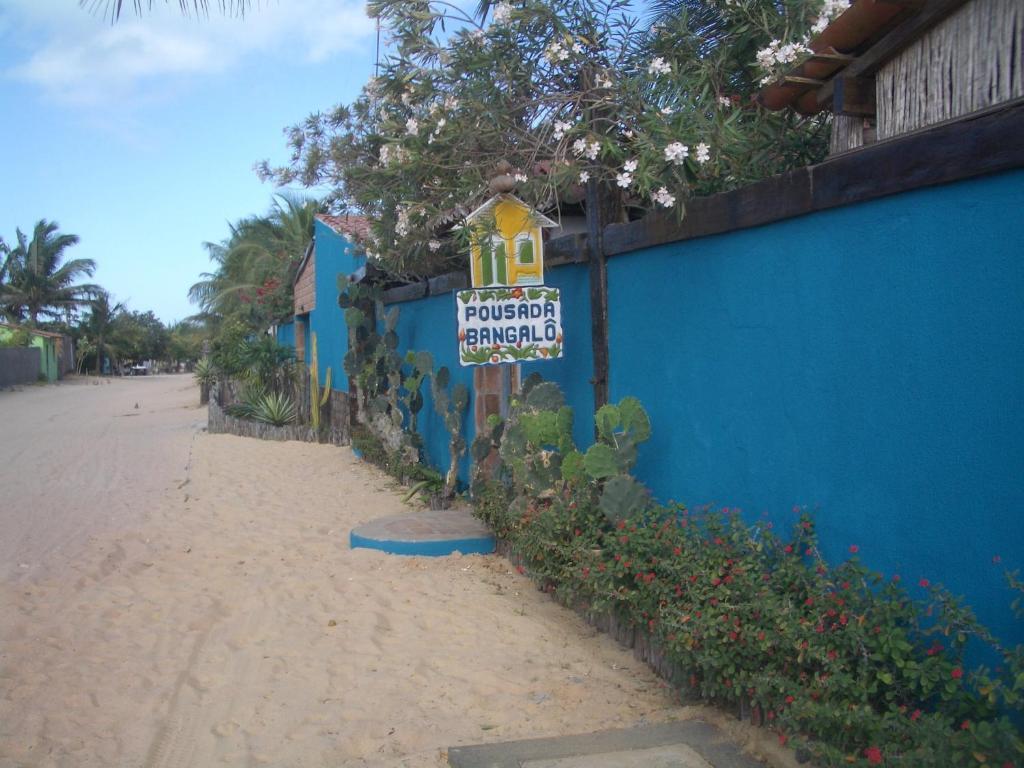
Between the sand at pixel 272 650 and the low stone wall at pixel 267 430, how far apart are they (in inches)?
195

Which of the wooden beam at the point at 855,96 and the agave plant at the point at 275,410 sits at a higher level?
the wooden beam at the point at 855,96

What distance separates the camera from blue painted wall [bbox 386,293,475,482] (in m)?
9.04

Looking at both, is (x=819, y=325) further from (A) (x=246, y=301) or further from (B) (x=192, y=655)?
(A) (x=246, y=301)

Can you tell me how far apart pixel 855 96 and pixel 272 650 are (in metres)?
4.11

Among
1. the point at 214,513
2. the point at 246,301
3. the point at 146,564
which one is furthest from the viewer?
the point at 246,301

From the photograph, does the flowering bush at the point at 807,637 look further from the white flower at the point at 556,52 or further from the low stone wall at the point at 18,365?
the low stone wall at the point at 18,365

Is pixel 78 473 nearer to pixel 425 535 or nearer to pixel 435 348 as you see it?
pixel 435 348

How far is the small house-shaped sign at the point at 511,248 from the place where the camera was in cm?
609

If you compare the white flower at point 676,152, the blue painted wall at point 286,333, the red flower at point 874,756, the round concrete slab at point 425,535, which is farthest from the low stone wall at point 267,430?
the red flower at point 874,756

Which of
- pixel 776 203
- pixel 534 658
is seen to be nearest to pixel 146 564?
pixel 534 658

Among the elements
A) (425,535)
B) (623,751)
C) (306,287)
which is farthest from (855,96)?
(306,287)

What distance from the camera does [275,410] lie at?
1672 centimetres

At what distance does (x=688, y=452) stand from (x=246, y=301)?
2322 centimetres

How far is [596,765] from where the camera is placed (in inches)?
140
